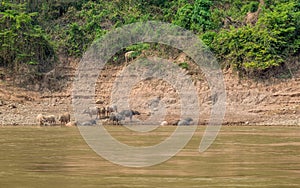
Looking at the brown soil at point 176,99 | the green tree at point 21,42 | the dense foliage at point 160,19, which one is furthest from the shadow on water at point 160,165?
the green tree at point 21,42

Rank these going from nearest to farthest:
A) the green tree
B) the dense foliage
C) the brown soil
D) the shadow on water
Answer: the shadow on water < the brown soil < the dense foliage < the green tree

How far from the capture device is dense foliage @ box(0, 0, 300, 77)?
33062 millimetres

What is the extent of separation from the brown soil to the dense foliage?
1.29 meters

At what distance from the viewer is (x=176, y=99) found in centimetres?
3259

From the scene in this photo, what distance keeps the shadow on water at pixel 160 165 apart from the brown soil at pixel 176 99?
8.11 metres

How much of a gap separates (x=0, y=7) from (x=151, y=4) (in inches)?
350

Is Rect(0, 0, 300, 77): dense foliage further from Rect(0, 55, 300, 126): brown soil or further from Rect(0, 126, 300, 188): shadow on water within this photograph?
Rect(0, 126, 300, 188): shadow on water

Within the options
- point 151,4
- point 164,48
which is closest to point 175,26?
point 164,48

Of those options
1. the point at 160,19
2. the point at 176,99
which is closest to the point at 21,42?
the point at 160,19

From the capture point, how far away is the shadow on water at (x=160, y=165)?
37.9 feet

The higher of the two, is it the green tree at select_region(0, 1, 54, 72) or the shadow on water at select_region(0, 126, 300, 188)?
the green tree at select_region(0, 1, 54, 72)

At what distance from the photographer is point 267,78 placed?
108 feet

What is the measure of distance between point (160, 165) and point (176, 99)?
1864 centimetres

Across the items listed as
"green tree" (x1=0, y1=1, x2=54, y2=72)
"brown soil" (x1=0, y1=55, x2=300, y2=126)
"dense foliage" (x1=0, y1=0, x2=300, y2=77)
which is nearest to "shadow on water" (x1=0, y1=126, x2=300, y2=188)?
"brown soil" (x1=0, y1=55, x2=300, y2=126)
